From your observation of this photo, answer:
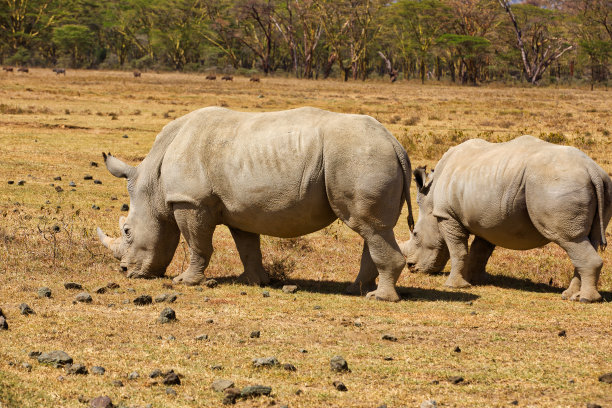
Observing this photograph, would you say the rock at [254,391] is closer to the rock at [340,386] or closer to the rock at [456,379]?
the rock at [340,386]

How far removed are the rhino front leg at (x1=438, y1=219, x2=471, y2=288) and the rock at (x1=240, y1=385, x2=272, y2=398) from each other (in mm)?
5094

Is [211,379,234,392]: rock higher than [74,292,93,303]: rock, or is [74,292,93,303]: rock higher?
[211,379,234,392]: rock

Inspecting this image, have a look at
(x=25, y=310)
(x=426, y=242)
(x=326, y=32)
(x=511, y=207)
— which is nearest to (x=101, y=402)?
(x=25, y=310)

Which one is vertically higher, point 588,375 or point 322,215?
point 322,215

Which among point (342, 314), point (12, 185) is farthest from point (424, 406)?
point (12, 185)

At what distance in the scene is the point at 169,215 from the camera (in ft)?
32.1

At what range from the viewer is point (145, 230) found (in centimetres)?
995

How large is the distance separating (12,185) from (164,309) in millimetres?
8685

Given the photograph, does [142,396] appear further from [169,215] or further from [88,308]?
[169,215]

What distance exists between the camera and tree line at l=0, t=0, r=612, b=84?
238 ft

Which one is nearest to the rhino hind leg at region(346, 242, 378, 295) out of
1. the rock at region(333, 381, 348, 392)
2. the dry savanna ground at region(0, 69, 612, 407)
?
the dry savanna ground at region(0, 69, 612, 407)

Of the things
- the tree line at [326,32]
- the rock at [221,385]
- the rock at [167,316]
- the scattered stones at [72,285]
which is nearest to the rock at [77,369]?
the rock at [221,385]

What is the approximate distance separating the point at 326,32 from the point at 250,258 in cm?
6557

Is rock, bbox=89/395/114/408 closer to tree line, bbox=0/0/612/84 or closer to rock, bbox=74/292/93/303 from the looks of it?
rock, bbox=74/292/93/303
